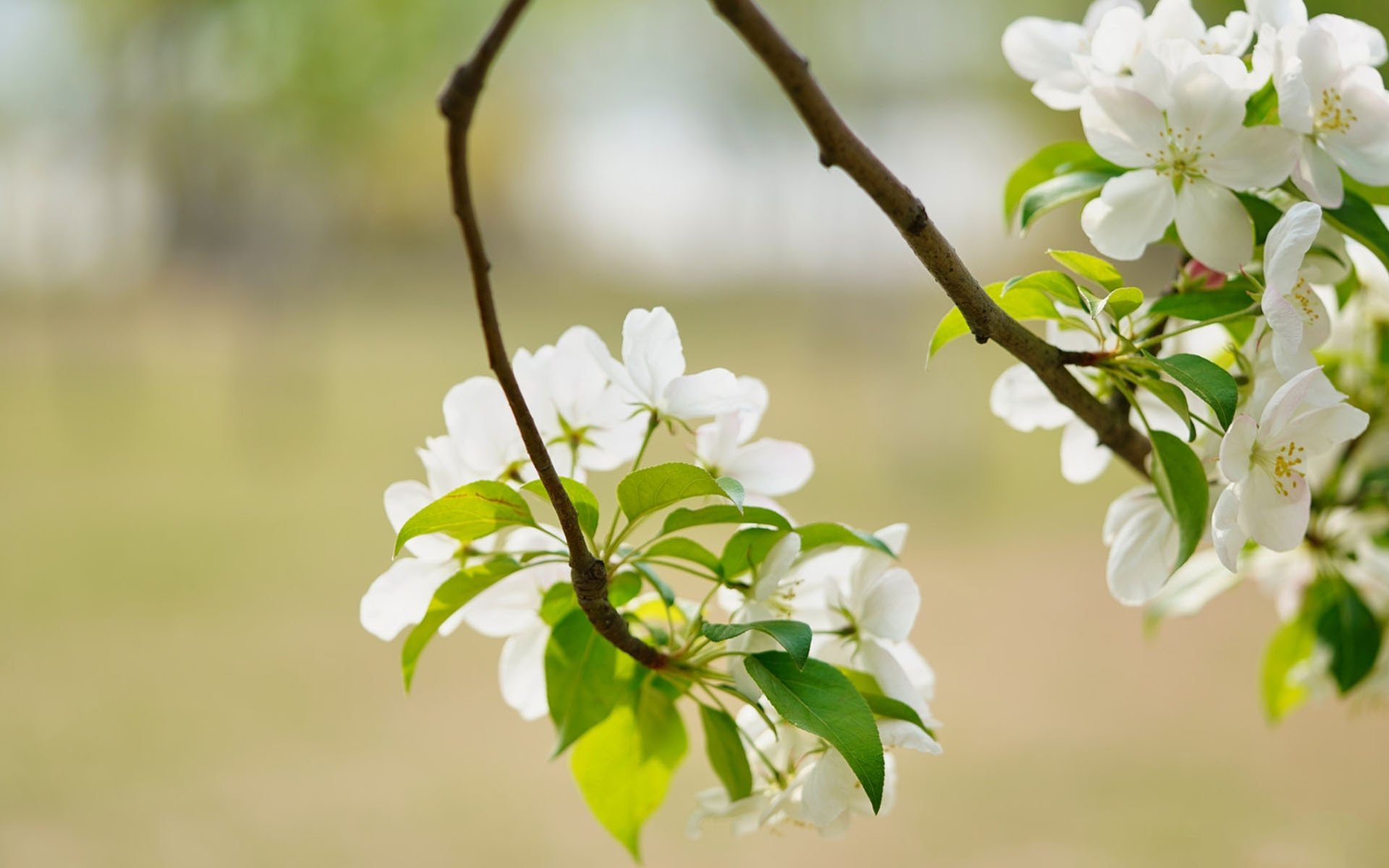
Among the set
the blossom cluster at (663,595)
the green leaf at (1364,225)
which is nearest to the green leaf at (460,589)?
the blossom cluster at (663,595)

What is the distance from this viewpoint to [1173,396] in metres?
0.27

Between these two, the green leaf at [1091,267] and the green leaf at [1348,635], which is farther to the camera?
the green leaf at [1348,635]

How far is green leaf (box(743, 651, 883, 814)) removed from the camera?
0.25m

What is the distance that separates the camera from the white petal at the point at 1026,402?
36 centimetres

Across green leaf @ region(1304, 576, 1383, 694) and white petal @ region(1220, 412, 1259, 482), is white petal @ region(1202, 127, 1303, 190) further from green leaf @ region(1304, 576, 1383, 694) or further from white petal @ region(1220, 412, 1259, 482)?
green leaf @ region(1304, 576, 1383, 694)

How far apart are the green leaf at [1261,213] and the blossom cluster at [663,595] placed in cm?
12

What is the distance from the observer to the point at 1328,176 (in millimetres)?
297

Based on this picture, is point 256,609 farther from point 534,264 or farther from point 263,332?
point 534,264

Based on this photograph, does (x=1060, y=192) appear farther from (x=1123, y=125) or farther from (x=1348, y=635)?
(x=1348, y=635)

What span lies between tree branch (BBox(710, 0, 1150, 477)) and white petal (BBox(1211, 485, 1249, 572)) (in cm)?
4

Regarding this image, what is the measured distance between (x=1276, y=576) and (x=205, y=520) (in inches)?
116

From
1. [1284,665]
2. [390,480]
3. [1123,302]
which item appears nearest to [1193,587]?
[1284,665]

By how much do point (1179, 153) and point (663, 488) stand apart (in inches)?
5.8

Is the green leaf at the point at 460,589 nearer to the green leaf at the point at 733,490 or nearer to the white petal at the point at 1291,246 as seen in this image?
the green leaf at the point at 733,490
